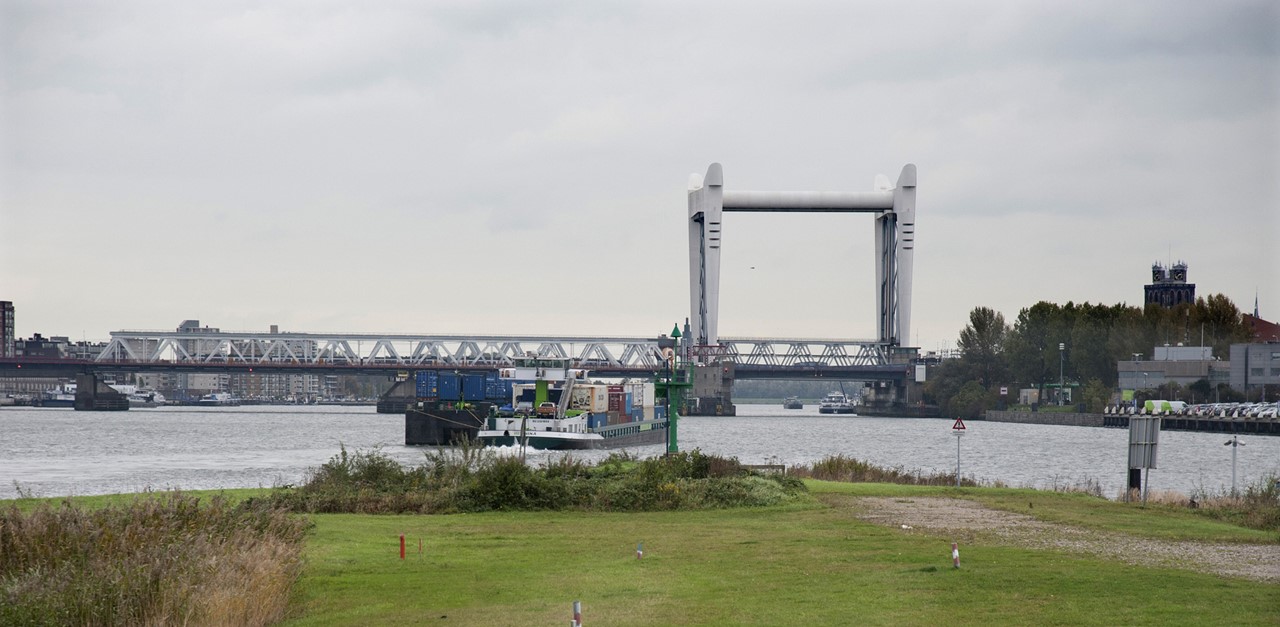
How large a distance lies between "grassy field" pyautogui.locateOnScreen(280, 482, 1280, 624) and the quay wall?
115 meters

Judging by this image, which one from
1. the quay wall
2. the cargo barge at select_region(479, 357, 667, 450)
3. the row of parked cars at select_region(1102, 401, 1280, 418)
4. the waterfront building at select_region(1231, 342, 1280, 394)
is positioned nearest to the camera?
the cargo barge at select_region(479, 357, 667, 450)

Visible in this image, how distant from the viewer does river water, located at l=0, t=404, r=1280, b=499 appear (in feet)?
172

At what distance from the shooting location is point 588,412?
289ft

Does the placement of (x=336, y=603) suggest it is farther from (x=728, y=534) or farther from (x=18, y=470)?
(x=18, y=470)

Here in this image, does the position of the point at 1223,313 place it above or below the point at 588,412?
above

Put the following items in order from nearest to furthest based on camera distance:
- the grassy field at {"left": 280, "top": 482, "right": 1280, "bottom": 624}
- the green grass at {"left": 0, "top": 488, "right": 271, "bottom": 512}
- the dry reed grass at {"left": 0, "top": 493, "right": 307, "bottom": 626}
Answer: the dry reed grass at {"left": 0, "top": 493, "right": 307, "bottom": 626} → the grassy field at {"left": 280, "top": 482, "right": 1280, "bottom": 624} → the green grass at {"left": 0, "top": 488, "right": 271, "bottom": 512}

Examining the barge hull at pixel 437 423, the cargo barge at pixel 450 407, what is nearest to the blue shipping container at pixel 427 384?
the cargo barge at pixel 450 407

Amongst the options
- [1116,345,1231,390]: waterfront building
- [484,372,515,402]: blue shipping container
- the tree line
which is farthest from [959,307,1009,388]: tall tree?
[484,372,515,402]: blue shipping container

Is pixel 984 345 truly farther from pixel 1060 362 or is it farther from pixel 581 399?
pixel 581 399

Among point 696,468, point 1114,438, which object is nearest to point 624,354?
point 1114,438

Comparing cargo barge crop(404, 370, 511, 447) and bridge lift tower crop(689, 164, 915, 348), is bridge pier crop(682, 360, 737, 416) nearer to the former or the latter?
bridge lift tower crop(689, 164, 915, 348)

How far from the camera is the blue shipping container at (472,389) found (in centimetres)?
9794

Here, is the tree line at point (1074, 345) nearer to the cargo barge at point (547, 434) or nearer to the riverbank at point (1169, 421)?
the riverbank at point (1169, 421)

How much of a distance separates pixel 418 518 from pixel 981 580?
517 inches
